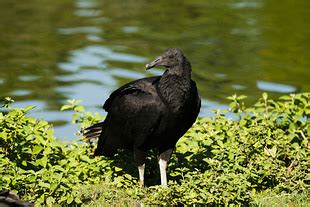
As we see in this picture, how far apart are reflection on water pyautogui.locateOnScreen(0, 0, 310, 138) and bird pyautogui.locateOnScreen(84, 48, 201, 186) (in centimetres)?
259

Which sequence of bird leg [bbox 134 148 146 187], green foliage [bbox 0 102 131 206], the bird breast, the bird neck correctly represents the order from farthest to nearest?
bird leg [bbox 134 148 146 187] → the bird neck → the bird breast → green foliage [bbox 0 102 131 206]

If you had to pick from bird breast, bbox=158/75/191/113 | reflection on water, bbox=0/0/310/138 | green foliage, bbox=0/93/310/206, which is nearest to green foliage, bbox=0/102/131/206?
green foliage, bbox=0/93/310/206

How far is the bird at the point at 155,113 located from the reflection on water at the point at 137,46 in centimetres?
259

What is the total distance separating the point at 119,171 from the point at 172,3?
10575 mm

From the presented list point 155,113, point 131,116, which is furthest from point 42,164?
point 155,113

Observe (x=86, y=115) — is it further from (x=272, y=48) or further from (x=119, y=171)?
(x=272, y=48)

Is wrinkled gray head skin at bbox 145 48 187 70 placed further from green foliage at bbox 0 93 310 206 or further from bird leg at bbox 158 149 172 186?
green foliage at bbox 0 93 310 206

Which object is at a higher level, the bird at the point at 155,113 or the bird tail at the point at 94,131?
the bird at the point at 155,113

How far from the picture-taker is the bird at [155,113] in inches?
241

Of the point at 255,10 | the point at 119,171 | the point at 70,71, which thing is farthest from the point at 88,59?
the point at 119,171

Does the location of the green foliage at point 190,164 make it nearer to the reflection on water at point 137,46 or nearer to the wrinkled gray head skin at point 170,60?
the wrinkled gray head skin at point 170,60

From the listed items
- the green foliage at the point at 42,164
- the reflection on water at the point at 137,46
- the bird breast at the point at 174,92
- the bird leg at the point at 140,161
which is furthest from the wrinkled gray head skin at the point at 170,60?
the reflection on water at the point at 137,46

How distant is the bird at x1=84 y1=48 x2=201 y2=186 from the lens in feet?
20.1

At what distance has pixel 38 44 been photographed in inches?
536
